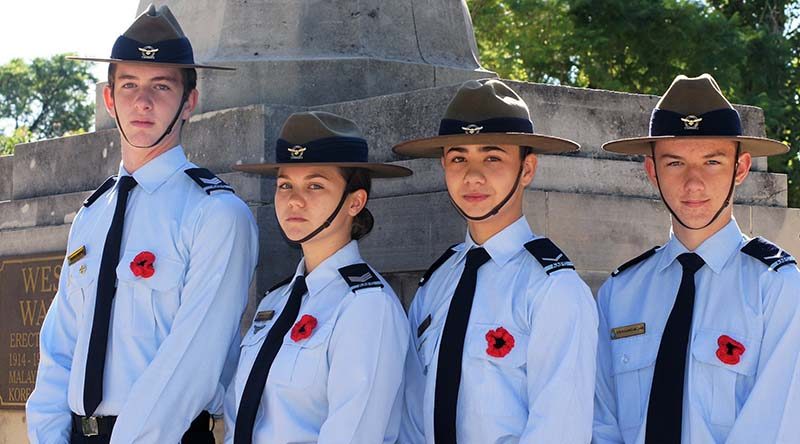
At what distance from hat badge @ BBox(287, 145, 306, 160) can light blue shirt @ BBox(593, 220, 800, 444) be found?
1.22 m

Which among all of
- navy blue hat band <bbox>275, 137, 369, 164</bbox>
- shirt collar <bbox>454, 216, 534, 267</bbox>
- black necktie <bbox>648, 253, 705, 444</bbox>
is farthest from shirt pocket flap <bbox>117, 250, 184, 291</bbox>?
black necktie <bbox>648, 253, 705, 444</bbox>

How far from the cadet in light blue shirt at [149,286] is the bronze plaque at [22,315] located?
1505 millimetres

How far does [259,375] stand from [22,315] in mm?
2829

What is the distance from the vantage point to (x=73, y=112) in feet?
180

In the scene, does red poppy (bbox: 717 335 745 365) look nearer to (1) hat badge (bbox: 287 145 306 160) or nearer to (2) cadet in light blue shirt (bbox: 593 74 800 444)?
(2) cadet in light blue shirt (bbox: 593 74 800 444)

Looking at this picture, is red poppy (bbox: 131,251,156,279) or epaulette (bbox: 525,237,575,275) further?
red poppy (bbox: 131,251,156,279)

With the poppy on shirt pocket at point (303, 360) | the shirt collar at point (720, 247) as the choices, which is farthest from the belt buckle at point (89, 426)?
the shirt collar at point (720, 247)

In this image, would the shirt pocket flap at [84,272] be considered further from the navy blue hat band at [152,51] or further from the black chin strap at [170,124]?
the navy blue hat band at [152,51]

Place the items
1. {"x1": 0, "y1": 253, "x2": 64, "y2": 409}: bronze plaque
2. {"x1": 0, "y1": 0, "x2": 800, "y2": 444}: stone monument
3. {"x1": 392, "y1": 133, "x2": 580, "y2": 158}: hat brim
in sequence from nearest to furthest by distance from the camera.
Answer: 1. {"x1": 392, "y1": 133, "x2": 580, "y2": 158}: hat brim
2. {"x1": 0, "y1": 0, "x2": 800, "y2": 444}: stone monument
3. {"x1": 0, "y1": 253, "x2": 64, "y2": 409}: bronze plaque

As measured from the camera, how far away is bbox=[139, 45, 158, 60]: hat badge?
5.37 meters

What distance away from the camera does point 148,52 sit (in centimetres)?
538

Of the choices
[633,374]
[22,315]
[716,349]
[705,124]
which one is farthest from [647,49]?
[716,349]

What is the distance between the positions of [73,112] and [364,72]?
4982cm

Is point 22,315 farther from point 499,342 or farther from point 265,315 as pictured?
point 499,342
